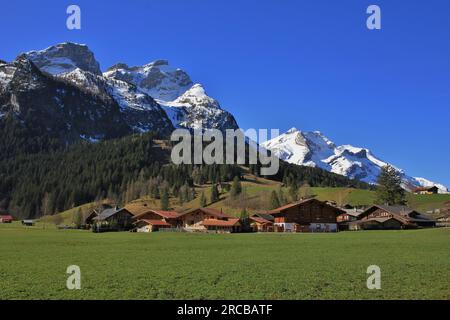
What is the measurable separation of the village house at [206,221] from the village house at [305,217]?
12.4 m

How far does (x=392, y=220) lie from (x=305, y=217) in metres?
23.7

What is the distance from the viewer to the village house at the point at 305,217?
428 ft

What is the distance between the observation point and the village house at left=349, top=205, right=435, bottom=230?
413 ft

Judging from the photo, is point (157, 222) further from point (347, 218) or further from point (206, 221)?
point (347, 218)

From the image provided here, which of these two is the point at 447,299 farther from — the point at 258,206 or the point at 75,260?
the point at 258,206

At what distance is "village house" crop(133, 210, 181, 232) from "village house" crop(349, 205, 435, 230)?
56.1 m

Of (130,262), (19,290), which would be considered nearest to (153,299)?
(19,290)

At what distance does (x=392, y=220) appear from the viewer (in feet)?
413

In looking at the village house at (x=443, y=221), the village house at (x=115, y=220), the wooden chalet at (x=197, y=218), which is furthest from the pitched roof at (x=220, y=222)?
the village house at (x=443, y=221)

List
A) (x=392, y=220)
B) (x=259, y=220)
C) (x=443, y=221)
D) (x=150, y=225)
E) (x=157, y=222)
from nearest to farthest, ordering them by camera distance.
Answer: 1. (x=392, y=220)
2. (x=443, y=221)
3. (x=259, y=220)
4. (x=150, y=225)
5. (x=157, y=222)

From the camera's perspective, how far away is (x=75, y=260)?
142 ft

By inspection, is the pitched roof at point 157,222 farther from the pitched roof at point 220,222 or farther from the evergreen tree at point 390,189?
the evergreen tree at point 390,189

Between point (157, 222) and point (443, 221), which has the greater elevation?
point (443, 221)

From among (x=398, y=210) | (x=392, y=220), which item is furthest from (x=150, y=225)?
(x=398, y=210)
